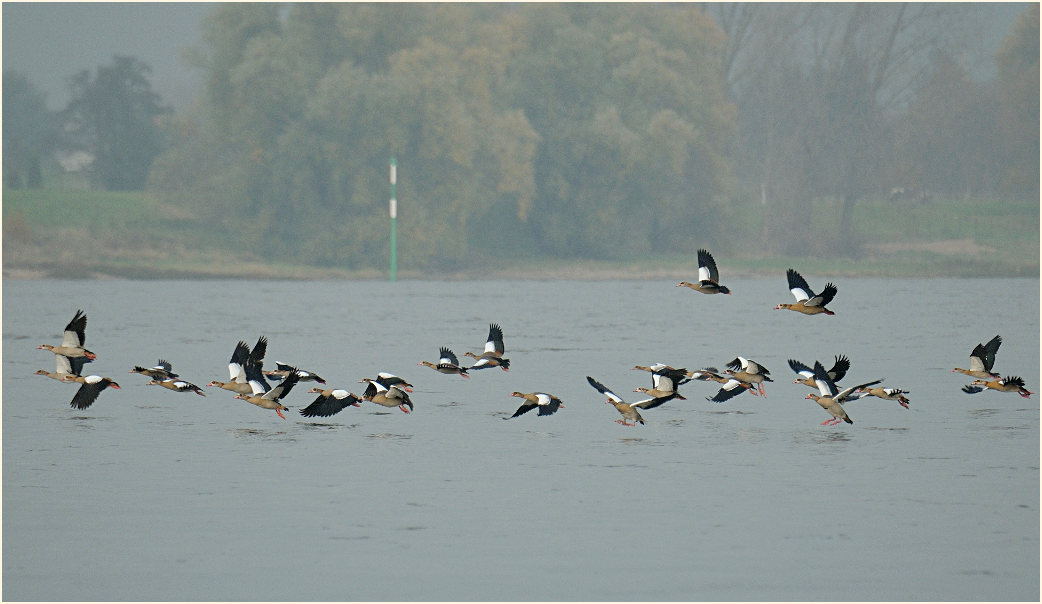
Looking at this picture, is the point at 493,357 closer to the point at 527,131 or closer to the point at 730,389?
the point at 730,389

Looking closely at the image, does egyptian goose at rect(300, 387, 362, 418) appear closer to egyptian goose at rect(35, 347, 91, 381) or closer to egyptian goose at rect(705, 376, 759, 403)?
egyptian goose at rect(35, 347, 91, 381)

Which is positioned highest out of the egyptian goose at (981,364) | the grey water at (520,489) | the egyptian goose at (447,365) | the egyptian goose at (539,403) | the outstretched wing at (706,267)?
the outstretched wing at (706,267)

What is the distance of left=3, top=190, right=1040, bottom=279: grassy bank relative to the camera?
71.1m

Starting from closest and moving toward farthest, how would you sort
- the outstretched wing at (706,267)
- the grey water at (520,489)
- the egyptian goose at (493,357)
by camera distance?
the grey water at (520,489) < the outstretched wing at (706,267) < the egyptian goose at (493,357)

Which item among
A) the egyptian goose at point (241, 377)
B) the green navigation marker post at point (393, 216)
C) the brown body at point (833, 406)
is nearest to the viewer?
the brown body at point (833, 406)

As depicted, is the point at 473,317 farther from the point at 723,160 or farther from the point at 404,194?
the point at 723,160

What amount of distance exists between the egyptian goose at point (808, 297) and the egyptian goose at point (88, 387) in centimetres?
767

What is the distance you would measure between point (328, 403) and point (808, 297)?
548 cm

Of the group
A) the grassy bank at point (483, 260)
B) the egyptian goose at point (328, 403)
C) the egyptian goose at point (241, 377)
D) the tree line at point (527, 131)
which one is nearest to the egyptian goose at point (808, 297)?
the egyptian goose at point (328, 403)

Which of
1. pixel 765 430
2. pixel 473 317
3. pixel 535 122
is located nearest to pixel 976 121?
pixel 535 122

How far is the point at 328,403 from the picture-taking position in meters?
18.2

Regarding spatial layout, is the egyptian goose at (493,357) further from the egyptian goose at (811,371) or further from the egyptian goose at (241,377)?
the egyptian goose at (811,371)

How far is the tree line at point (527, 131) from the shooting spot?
237ft

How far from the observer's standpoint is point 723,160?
83.2 m
